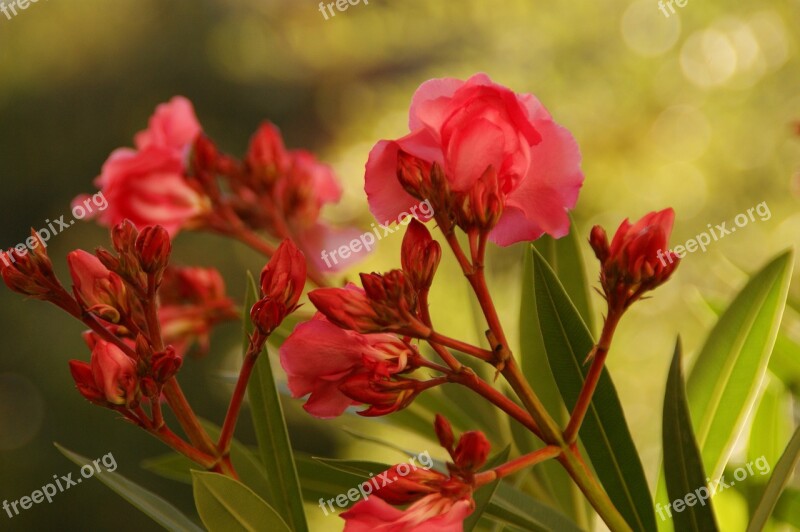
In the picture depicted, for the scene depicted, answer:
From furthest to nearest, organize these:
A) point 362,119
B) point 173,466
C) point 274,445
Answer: point 362,119
point 173,466
point 274,445

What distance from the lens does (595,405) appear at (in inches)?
16.4

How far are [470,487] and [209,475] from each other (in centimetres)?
10

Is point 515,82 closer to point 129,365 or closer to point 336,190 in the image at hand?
point 336,190

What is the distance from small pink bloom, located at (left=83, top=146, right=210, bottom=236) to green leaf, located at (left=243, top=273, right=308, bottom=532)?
241 millimetres

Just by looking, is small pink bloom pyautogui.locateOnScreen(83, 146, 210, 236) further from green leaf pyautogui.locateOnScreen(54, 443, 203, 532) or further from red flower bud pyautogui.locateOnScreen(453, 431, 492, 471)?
red flower bud pyautogui.locateOnScreen(453, 431, 492, 471)

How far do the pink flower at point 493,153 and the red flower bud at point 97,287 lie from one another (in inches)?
4.6

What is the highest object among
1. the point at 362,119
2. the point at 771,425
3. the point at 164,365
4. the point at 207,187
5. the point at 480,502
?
the point at 362,119

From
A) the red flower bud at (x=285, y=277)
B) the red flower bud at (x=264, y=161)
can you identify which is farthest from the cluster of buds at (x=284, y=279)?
the red flower bud at (x=264, y=161)

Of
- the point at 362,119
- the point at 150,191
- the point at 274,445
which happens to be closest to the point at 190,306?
the point at 150,191

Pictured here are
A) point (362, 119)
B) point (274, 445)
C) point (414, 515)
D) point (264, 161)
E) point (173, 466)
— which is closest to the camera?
point (414, 515)

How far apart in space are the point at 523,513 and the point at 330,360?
0.12 meters

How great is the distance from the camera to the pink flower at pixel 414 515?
312 mm

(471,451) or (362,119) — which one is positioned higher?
(362,119)

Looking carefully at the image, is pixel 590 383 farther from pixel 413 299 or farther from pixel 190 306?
pixel 190 306
